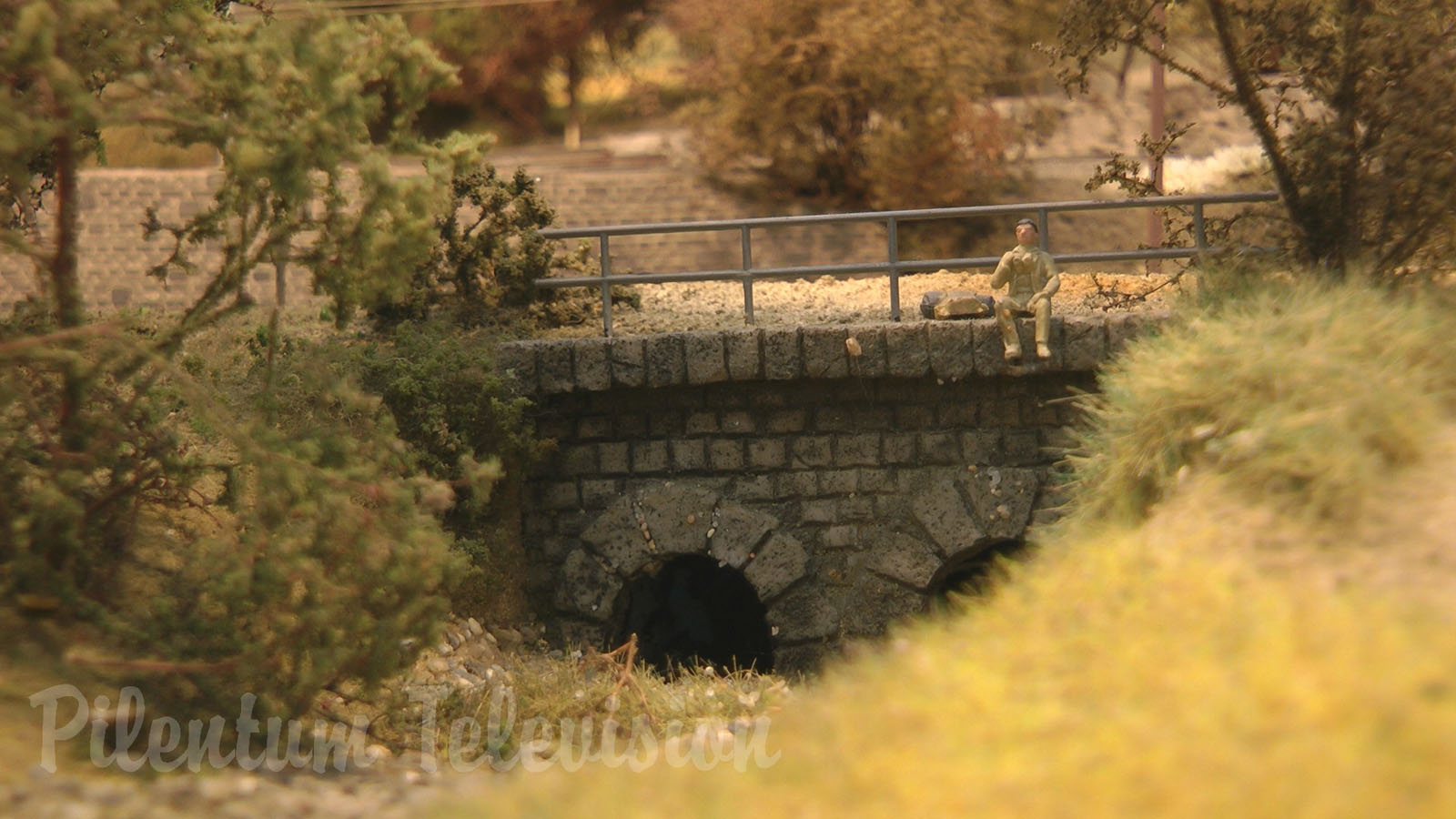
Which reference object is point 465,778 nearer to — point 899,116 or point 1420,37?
point 1420,37

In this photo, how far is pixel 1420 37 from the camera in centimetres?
856

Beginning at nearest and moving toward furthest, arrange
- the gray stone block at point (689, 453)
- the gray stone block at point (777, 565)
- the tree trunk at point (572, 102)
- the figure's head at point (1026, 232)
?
the figure's head at point (1026, 232), the gray stone block at point (777, 565), the gray stone block at point (689, 453), the tree trunk at point (572, 102)

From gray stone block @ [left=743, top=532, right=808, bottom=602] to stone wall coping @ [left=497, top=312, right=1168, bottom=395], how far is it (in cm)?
112

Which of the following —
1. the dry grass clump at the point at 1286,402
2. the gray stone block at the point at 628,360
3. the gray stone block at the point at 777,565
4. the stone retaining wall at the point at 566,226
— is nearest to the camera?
the dry grass clump at the point at 1286,402

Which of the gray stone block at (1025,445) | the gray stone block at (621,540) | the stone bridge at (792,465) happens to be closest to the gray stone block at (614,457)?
the stone bridge at (792,465)

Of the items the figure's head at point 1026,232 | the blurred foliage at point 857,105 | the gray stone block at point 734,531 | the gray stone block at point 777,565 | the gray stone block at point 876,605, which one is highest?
the blurred foliage at point 857,105

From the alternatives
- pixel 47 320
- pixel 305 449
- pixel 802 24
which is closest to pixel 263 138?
pixel 305 449

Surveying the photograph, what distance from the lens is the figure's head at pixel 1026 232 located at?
358 inches

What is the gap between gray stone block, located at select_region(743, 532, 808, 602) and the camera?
9875mm

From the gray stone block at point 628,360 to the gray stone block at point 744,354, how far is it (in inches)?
22.3

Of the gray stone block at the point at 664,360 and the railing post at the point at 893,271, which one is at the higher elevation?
the railing post at the point at 893,271

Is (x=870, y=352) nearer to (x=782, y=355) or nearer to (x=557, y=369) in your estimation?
(x=782, y=355)

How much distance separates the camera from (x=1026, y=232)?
29.9 feet

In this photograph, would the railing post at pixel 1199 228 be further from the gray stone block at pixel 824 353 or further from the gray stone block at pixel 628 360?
the gray stone block at pixel 628 360
